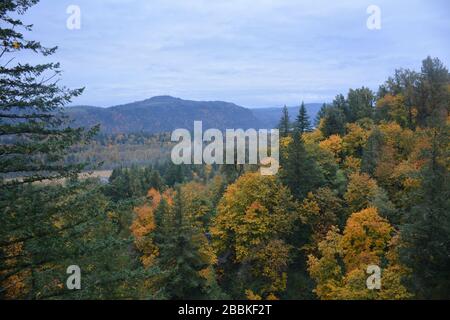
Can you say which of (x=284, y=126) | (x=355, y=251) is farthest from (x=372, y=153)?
(x=284, y=126)

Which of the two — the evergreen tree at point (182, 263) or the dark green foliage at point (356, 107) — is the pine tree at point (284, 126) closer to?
the dark green foliage at point (356, 107)

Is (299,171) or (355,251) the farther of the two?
(299,171)

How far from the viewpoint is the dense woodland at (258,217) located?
12633 millimetres

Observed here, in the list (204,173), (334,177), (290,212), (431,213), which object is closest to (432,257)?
(431,213)

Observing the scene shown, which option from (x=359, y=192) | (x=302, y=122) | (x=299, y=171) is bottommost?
(x=359, y=192)

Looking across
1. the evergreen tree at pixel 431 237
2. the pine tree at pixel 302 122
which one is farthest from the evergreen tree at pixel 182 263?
the pine tree at pixel 302 122

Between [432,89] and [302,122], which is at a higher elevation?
[432,89]

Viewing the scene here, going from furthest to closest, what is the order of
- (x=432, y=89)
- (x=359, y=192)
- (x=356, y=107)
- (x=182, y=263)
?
(x=356, y=107), (x=432, y=89), (x=359, y=192), (x=182, y=263)

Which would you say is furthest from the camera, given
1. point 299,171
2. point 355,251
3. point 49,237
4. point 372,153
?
point 372,153

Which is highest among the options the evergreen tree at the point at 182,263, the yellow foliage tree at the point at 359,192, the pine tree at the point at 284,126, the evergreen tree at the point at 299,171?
the pine tree at the point at 284,126

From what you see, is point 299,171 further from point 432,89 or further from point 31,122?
point 31,122

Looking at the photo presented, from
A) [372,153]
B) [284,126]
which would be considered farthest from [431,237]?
[284,126]

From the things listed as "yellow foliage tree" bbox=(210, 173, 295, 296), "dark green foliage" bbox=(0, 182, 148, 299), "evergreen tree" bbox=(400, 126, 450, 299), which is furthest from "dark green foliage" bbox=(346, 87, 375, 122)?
"dark green foliage" bbox=(0, 182, 148, 299)

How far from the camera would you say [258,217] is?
3684cm
